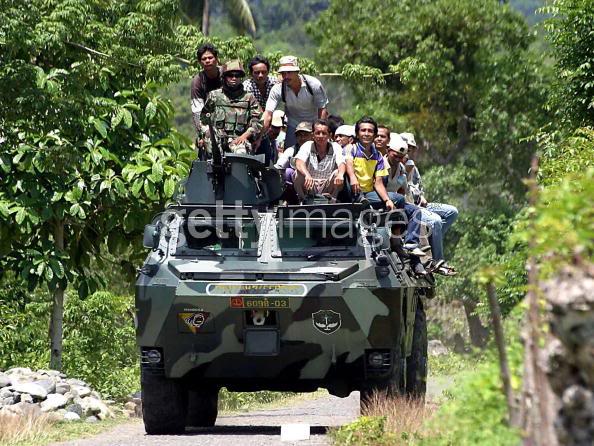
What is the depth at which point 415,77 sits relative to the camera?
21531 mm

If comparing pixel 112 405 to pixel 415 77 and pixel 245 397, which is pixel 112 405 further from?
pixel 415 77

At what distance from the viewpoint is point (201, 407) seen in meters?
14.3

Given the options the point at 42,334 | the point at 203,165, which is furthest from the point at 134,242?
the point at 203,165

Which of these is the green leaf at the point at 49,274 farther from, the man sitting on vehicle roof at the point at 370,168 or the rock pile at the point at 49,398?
the man sitting on vehicle roof at the point at 370,168

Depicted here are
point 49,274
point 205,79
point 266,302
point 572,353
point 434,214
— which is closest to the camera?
point 572,353

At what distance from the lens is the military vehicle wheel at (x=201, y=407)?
14195mm

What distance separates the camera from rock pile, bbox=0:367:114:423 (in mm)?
14312

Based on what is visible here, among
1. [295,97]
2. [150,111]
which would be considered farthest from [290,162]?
[150,111]

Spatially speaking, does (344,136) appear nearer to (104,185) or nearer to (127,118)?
(104,185)

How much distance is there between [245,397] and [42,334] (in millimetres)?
4324

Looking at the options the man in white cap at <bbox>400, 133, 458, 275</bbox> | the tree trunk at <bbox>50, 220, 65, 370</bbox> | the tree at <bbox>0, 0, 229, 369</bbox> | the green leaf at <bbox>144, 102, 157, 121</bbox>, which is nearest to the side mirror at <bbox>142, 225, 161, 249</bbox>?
the tree at <bbox>0, 0, 229, 369</bbox>

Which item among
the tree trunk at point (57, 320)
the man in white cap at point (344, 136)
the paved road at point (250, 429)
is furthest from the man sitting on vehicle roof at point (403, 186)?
the tree trunk at point (57, 320)

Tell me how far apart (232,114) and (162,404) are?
291cm

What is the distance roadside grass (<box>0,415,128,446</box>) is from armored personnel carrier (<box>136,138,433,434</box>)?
2.87 feet
